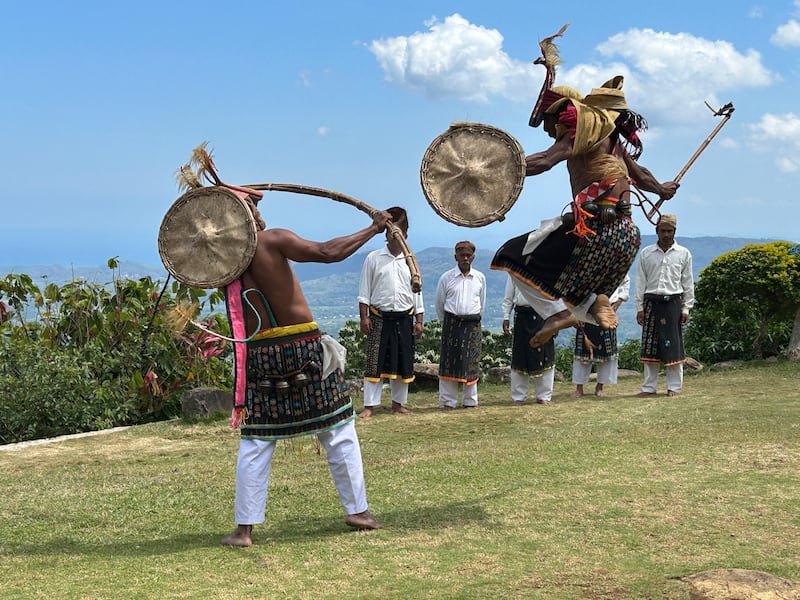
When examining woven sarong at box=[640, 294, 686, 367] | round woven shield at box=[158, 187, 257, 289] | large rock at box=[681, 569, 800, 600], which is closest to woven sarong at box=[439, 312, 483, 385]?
woven sarong at box=[640, 294, 686, 367]

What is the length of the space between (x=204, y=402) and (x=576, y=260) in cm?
591

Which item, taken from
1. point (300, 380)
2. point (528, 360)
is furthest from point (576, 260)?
point (528, 360)

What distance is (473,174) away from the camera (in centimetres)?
588

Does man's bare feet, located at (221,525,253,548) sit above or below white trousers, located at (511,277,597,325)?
below

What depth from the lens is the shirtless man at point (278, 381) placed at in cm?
571

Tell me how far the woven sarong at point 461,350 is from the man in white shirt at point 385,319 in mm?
699

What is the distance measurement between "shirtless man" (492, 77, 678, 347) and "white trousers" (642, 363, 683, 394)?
5.93m

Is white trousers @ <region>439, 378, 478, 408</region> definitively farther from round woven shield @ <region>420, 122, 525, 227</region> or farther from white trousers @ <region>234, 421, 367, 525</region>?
round woven shield @ <region>420, 122, 525, 227</region>

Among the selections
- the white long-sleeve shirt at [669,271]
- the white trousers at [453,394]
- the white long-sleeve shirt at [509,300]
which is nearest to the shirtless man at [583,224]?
the white trousers at [453,394]

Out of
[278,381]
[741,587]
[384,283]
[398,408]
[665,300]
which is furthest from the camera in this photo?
[665,300]

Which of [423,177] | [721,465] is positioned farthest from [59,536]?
[721,465]

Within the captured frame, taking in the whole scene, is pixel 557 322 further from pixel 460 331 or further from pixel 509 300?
pixel 509 300

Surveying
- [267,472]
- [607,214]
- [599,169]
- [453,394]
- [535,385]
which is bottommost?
[267,472]

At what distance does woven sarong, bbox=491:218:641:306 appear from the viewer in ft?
20.3
